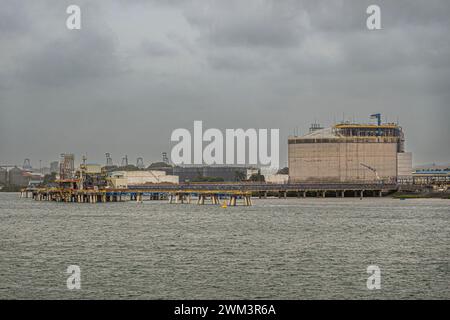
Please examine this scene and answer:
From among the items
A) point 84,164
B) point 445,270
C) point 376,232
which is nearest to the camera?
point 445,270

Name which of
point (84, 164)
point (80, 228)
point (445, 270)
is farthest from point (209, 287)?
point (84, 164)

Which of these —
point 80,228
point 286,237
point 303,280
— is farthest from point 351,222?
point 303,280

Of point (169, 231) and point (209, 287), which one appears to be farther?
point (169, 231)

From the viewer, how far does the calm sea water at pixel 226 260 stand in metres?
40.1

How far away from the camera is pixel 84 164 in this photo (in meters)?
188

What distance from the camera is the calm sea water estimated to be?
1578 inches

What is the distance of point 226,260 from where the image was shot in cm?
5141

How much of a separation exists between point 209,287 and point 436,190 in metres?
162

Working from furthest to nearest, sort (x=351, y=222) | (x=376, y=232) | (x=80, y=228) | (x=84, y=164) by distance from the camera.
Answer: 1. (x=84, y=164)
2. (x=351, y=222)
3. (x=80, y=228)
4. (x=376, y=232)

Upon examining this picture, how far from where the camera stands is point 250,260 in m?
51.4

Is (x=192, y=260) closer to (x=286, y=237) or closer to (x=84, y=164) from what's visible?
(x=286, y=237)
